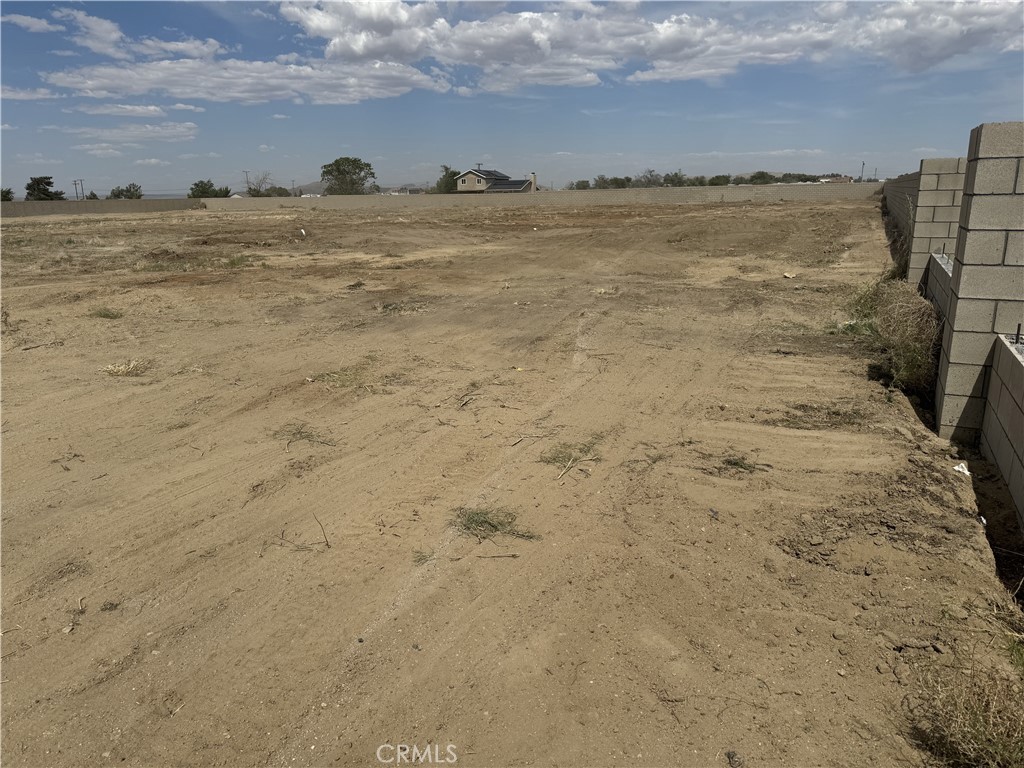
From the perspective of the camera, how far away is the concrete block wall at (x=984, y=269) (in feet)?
16.0

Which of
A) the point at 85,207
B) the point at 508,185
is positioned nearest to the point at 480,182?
the point at 508,185

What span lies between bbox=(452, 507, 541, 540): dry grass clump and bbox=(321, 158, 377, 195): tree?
8372cm

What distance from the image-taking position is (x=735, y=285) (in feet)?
43.4

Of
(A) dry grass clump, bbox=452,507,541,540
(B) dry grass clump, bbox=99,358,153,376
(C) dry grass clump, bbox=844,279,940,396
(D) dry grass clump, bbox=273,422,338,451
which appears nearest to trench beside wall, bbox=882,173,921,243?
(C) dry grass clump, bbox=844,279,940,396

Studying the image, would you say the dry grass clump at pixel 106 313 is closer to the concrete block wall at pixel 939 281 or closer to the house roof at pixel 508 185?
the concrete block wall at pixel 939 281

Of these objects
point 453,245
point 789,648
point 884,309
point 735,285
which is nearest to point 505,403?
point 789,648

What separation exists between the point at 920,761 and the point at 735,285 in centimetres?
1159

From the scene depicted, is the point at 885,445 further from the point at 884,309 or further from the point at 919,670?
the point at 884,309

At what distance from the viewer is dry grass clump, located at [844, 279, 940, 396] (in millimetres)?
6344

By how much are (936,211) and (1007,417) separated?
6743 mm

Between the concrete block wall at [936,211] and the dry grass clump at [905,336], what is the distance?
129 cm

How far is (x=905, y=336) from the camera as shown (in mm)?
6867

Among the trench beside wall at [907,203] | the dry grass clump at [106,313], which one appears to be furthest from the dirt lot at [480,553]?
the trench beside wall at [907,203]

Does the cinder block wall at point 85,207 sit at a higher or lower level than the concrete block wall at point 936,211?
higher
